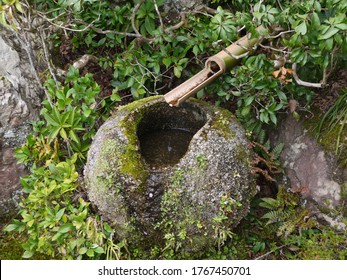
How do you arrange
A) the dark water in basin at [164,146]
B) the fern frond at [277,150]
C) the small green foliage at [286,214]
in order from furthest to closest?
the fern frond at [277,150] → the dark water in basin at [164,146] → the small green foliage at [286,214]

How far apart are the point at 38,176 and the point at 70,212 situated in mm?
448

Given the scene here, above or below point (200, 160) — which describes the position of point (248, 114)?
below

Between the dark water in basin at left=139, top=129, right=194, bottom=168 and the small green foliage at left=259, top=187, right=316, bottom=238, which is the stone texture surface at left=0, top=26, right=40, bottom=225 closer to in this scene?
the dark water in basin at left=139, top=129, right=194, bottom=168

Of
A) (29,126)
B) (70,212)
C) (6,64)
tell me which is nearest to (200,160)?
(70,212)

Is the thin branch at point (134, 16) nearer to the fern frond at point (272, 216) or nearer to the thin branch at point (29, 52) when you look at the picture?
the thin branch at point (29, 52)

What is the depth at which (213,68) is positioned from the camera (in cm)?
337

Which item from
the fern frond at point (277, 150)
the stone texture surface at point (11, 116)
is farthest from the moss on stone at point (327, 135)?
the stone texture surface at point (11, 116)

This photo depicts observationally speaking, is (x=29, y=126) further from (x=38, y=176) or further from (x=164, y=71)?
(x=164, y=71)

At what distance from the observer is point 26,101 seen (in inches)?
141

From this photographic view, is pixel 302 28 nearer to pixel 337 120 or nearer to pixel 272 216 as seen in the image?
pixel 337 120

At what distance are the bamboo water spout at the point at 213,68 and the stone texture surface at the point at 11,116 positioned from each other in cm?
140

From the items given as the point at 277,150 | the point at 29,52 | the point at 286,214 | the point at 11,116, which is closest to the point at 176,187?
the point at 286,214

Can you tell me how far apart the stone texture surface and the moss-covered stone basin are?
32.3 inches

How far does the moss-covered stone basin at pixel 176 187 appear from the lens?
9.58 ft
